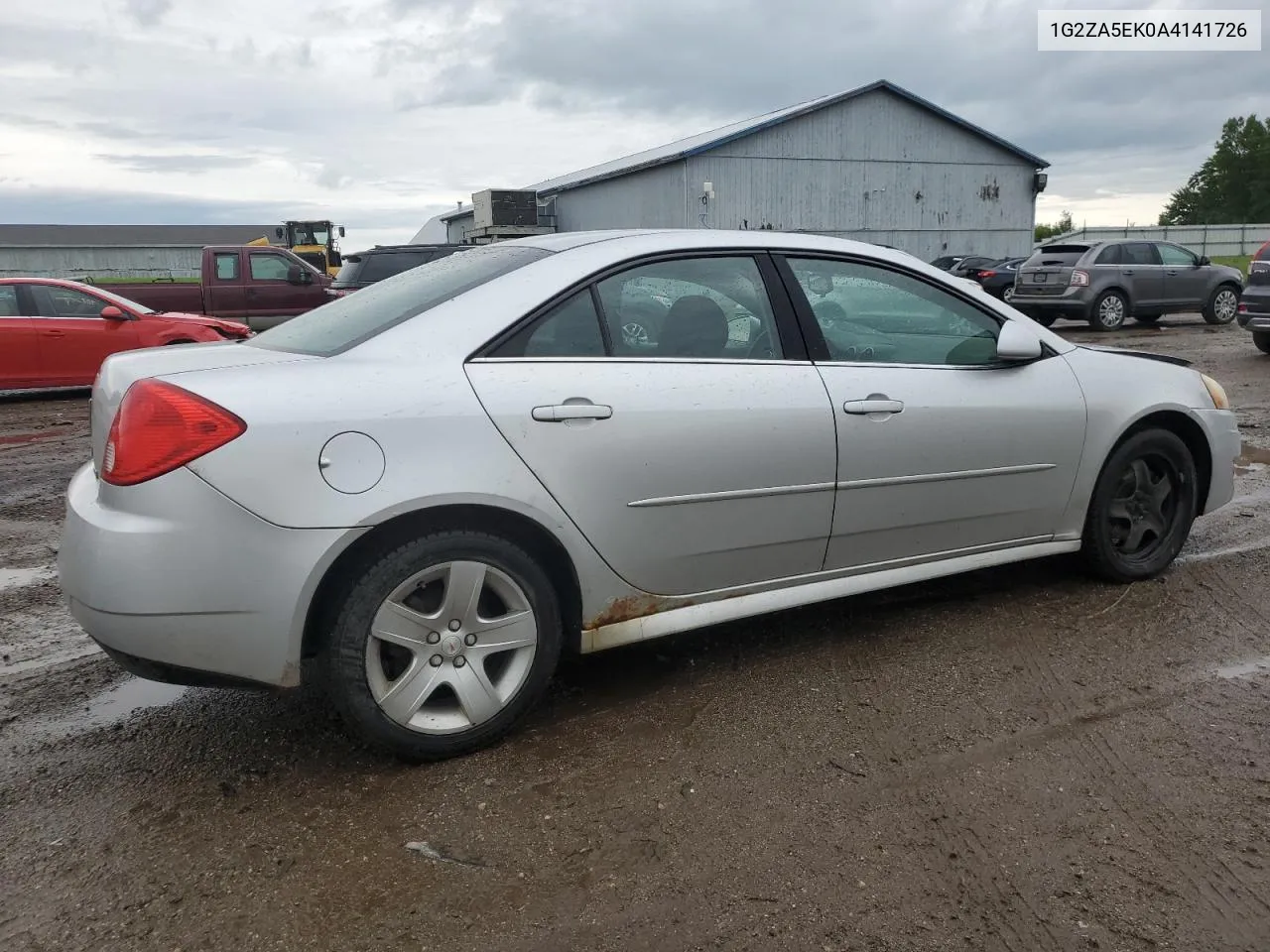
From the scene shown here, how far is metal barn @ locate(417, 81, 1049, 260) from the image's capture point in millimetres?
27781

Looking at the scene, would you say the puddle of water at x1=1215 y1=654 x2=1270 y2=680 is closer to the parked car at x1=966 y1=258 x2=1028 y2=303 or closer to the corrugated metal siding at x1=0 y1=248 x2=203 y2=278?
the parked car at x1=966 y1=258 x2=1028 y2=303

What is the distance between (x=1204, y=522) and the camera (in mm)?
5449

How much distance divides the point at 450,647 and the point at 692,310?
1365mm

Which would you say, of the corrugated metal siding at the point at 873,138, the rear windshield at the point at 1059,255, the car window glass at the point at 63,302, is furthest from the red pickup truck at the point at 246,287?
the corrugated metal siding at the point at 873,138

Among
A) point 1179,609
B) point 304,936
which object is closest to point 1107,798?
point 1179,609

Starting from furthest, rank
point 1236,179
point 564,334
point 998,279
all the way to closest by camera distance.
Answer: point 1236,179, point 998,279, point 564,334

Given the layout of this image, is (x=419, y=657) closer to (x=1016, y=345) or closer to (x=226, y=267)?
(x=1016, y=345)

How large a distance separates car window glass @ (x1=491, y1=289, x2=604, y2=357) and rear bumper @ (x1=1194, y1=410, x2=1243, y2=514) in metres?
2.84

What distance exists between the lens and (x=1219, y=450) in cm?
443

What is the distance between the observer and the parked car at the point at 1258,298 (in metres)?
12.0

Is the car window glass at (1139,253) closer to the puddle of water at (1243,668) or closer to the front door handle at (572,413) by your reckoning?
the puddle of water at (1243,668)

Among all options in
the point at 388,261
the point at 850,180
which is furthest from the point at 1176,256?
the point at 388,261

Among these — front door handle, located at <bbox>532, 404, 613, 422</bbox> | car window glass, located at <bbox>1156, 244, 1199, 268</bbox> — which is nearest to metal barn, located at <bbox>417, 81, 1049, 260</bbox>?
car window glass, located at <bbox>1156, 244, 1199, 268</bbox>

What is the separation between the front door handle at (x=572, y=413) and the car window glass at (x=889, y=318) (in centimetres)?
97
